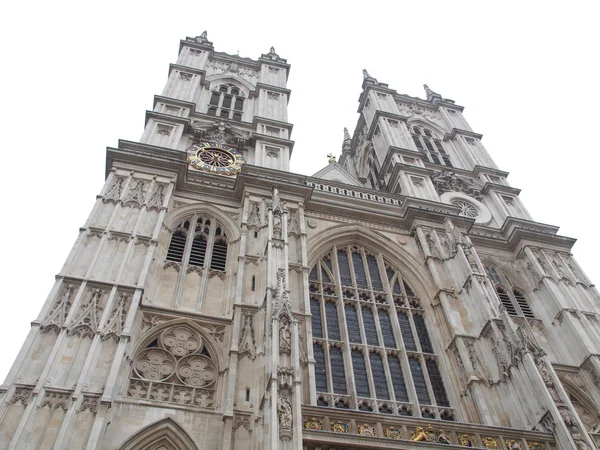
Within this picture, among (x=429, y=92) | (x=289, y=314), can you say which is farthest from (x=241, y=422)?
(x=429, y=92)

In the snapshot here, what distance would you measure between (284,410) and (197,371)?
4.21 metres

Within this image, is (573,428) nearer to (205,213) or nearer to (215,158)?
(205,213)

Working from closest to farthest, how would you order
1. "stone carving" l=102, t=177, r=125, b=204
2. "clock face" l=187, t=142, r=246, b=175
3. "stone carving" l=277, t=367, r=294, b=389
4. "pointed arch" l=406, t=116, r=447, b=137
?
"stone carving" l=277, t=367, r=294, b=389
"stone carving" l=102, t=177, r=125, b=204
"clock face" l=187, t=142, r=246, b=175
"pointed arch" l=406, t=116, r=447, b=137

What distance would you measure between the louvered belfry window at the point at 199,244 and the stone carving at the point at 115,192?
2267 millimetres

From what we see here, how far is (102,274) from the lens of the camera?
1590 centimetres

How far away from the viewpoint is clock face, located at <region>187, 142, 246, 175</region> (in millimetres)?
22984

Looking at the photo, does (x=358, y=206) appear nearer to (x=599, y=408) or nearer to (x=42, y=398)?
(x=599, y=408)

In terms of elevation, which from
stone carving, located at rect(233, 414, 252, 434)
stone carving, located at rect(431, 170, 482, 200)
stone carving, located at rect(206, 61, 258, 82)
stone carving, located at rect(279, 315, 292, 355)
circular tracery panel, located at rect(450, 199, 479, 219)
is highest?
stone carving, located at rect(206, 61, 258, 82)

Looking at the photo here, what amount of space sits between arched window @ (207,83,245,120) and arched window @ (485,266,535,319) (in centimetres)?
1414

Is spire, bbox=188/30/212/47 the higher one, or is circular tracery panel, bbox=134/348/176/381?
spire, bbox=188/30/212/47

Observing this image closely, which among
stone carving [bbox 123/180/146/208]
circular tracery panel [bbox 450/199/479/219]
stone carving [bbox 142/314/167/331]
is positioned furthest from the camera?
circular tracery panel [bbox 450/199/479/219]

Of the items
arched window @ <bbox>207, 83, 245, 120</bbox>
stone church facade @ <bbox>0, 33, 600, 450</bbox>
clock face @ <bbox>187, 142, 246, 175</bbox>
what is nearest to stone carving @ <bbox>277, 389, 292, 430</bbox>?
stone church facade @ <bbox>0, 33, 600, 450</bbox>

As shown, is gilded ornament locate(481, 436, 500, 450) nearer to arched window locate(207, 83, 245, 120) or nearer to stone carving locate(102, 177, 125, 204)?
stone carving locate(102, 177, 125, 204)

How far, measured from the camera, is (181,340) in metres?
15.6
